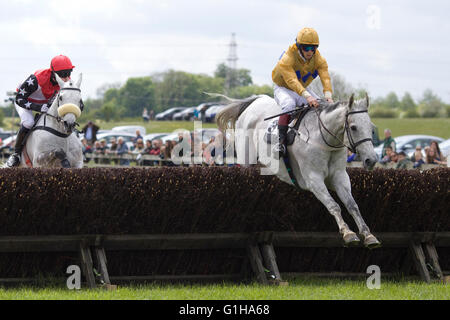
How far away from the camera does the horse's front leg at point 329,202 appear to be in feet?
25.6

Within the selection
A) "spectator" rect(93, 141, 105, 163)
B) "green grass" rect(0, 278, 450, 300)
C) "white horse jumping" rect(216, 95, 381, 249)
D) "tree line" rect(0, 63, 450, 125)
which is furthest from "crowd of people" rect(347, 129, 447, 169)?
"tree line" rect(0, 63, 450, 125)

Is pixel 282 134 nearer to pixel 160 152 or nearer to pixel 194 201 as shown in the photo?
pixel 194 201

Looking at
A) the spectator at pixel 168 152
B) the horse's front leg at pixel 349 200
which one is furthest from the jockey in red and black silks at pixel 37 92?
the spectator at pixel 168 152

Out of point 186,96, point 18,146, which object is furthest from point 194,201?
point 186,96

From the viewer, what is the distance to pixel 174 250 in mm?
8562

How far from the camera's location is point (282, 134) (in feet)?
29.9

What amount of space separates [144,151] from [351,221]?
18.1 meters

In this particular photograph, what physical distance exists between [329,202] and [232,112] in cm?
361

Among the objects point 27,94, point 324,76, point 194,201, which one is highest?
point 324,76

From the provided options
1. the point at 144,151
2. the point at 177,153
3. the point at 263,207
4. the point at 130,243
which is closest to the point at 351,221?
the point at 263,207

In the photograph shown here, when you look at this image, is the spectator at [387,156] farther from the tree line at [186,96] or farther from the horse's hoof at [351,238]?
the tree line at [186,96]

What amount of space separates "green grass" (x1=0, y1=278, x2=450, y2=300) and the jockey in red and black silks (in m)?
3.46
